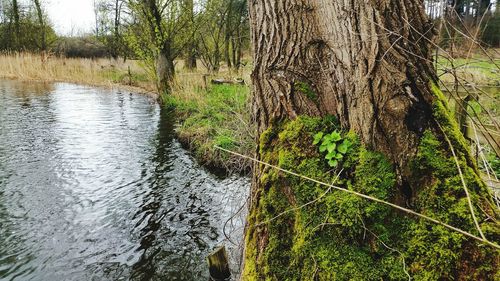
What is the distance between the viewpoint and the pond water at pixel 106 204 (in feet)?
11.3

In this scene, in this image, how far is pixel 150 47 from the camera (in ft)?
40.1

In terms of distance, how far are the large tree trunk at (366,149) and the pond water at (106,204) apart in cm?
139

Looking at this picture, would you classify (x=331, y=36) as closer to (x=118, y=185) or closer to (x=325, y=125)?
(x=325, y=125)

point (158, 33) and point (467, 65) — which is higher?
point (158, 33)

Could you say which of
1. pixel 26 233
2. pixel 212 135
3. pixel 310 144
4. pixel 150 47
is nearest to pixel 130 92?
pixel 150 47

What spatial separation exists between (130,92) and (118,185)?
10.9 meters

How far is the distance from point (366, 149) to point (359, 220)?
0.33 meters

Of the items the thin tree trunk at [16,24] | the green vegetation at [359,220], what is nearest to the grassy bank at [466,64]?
the green vegetation at [359,220]

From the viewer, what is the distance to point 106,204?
4.65 metres

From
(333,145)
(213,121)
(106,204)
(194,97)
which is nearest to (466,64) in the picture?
(333,145)

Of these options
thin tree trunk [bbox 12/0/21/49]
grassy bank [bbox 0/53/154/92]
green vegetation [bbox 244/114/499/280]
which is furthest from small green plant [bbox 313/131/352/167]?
thin tree trunk [bbox 12/0/21/49]

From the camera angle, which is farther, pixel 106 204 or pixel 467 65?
pixel 106 204

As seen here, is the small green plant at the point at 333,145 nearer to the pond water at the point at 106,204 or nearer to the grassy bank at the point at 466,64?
the grassy bank at the point at 466,64

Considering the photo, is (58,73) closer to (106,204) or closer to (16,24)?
(16,24)
